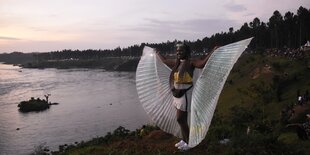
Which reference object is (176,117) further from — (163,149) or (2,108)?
(2,108)

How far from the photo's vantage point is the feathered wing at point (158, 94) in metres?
10.2

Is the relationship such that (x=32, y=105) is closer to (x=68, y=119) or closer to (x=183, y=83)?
(x=68, y=119)

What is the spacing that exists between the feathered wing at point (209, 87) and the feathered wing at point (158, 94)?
91cm

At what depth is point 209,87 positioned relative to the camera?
9.02 m

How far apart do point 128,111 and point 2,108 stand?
1635 centimetres

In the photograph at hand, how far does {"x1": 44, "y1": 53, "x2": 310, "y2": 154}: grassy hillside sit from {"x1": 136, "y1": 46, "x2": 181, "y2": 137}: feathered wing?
0.69 meters

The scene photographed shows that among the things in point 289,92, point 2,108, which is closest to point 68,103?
point 2,108

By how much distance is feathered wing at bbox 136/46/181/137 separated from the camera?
1021 centimetres

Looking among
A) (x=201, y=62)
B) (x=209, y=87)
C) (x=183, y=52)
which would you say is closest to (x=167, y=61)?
(x=183, y=52)

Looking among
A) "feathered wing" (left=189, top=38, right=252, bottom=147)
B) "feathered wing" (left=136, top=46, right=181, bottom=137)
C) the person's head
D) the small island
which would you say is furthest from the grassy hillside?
the small island

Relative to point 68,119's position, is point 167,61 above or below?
above

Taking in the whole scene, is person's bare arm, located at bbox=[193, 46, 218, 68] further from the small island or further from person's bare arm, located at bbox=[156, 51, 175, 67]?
the small island

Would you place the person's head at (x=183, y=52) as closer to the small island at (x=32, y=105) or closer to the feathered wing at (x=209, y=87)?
the feathered wing at (x=209, y=87)

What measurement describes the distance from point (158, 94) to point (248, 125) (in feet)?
16.7
